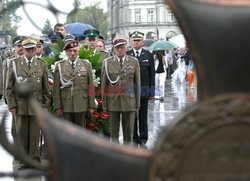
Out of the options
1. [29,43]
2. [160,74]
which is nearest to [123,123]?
[29,43]

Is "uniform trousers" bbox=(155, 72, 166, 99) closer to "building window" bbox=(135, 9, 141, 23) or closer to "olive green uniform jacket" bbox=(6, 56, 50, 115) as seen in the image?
"olive green uniform jacket" bbox=(6, 56, 50, 115)

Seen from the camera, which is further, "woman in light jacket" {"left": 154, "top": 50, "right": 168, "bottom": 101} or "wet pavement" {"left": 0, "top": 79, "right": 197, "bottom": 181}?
"woman in light jacket" {"left": 154, "top": 50, "right": 168, "bottom": 101}

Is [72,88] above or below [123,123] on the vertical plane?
above

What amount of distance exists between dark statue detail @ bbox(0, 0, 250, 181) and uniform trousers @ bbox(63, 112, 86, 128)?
4.72 metres

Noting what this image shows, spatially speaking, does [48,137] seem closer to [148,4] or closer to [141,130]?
[141,130]

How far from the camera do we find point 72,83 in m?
6.92

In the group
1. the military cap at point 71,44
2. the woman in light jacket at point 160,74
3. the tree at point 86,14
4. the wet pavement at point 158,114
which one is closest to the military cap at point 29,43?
the military cap at point 71,44

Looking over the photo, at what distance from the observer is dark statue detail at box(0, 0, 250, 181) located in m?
2.30

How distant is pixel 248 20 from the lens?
234 centimetres

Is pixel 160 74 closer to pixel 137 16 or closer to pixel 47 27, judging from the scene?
pixel 47 27

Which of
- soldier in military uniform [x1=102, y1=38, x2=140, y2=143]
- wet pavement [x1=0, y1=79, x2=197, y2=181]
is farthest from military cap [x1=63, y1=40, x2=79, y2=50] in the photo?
wet pavement [x1=0, y1=79, x2=197, y2=181]

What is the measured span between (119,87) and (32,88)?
4.25 ft

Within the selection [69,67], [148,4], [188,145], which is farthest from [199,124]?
[148,4]

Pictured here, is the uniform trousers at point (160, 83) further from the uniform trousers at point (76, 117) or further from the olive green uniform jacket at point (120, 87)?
the uniform trousers at point (76, 117)
